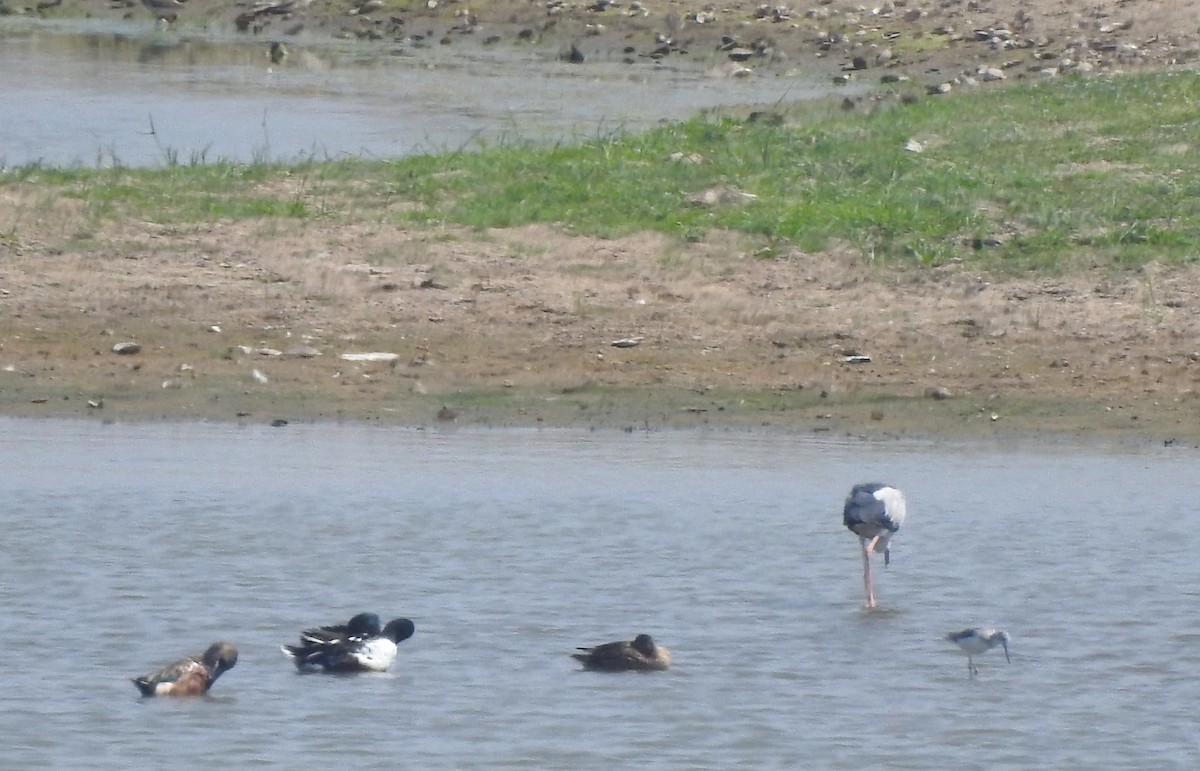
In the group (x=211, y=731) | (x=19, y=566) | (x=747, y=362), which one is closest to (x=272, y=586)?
(x=19, y=566)

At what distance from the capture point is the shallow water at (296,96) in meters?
18.8

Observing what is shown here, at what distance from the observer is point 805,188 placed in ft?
49.4

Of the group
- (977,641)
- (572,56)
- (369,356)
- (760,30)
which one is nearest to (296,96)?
(572,56)

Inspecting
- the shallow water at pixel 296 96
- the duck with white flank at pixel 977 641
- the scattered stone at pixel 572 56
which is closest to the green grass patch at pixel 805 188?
the shallow water at pixel 296 96

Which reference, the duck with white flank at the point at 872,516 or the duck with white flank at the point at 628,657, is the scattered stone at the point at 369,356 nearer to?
the duck with white flank at the point at 872,516

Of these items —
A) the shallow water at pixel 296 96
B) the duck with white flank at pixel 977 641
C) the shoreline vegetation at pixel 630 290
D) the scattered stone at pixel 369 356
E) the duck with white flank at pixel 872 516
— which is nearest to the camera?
the duck with white flank at pixel 977 641

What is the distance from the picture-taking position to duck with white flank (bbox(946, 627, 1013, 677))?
28.1 ft

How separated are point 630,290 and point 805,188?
214 cm

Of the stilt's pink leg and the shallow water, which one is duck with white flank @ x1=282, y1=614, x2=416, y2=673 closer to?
the stilt's pink leg

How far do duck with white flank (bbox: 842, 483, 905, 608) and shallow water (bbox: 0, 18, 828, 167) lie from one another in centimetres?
710

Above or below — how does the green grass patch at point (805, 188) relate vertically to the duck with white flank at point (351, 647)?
above

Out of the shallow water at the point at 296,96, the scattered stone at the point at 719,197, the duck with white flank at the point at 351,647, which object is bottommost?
the duck with white flank at the point at 351,647

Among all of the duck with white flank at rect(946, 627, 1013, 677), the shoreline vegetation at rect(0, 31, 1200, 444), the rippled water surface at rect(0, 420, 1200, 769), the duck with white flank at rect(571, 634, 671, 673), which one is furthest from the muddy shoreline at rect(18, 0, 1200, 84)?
the duck with white flank at rect(571, 634, 671, 673)

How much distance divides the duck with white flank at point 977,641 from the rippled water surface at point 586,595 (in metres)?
0.10
